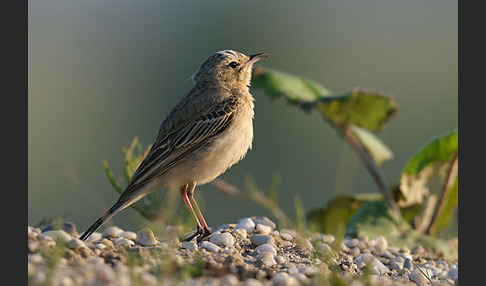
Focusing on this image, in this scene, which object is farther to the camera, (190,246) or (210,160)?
(210,160)

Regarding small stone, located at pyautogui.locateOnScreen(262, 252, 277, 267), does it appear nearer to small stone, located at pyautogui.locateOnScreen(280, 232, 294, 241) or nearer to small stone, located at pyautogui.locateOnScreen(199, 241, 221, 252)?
small stone, located at pyautogui.locateOnScreen(199, 241, 221, 252)

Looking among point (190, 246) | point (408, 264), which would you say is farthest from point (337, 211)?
point (190, 246)

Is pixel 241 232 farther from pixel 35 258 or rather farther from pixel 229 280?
pixel 35 258

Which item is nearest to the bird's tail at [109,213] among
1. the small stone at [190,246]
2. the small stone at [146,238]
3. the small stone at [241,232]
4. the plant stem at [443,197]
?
the small stone at [146,238]

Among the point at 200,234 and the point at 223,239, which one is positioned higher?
the point at 223,239

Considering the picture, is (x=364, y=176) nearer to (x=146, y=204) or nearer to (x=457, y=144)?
(x=457, y=144)

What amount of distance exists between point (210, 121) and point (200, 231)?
3.70 feet

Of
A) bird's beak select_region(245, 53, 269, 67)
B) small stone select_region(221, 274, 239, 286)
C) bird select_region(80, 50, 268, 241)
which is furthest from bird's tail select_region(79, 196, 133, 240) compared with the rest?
bird's beak select_region(245, 53, 269, 67)

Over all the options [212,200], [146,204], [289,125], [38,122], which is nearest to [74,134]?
[38,122]

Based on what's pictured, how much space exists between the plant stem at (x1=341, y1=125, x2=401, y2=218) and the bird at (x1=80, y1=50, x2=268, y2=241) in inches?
84.8

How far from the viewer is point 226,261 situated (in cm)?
510

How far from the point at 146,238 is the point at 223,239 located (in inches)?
27.4

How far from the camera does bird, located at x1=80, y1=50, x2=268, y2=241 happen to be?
252 inches

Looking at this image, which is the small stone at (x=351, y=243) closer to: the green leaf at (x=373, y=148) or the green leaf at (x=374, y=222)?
the green leaf at (x=374, y=222)
